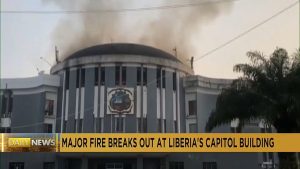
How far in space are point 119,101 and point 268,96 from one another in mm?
17487

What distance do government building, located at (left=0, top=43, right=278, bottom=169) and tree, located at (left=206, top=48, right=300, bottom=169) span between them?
13237 millimetres

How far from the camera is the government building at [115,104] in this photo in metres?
37.8

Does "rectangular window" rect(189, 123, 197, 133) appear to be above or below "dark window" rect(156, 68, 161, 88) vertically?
below

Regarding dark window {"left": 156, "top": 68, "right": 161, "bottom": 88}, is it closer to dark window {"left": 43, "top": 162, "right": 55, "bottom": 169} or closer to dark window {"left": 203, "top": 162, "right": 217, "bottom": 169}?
dark window {"left": 203, "top": 162, "right": 217, "bottom": 169}

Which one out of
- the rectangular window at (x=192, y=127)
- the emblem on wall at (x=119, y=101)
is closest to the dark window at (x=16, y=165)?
the emblem on wall at (x=119, y=101)

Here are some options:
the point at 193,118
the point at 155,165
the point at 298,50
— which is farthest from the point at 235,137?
the point at 193,118

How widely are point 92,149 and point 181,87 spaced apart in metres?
21.9

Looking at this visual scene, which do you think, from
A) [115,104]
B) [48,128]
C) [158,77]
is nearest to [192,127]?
[158,77]

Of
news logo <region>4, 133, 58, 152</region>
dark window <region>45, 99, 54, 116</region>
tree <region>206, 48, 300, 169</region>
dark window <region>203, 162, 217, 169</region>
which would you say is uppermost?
dark window <region>45, 99, 54, 116</region>

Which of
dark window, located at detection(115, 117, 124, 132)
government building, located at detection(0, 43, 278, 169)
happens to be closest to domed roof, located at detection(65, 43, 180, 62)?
government building, located at detection(0, 43, 278, 169)

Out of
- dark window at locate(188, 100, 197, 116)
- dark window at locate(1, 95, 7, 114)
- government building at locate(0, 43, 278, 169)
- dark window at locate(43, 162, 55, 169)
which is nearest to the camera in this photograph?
government building at locate(0, 43, 278, 169)

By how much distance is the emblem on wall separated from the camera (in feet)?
126

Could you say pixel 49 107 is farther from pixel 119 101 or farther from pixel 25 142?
pixel 25 142

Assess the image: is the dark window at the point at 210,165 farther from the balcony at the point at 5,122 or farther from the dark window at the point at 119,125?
the balcony at the point at 5,122
